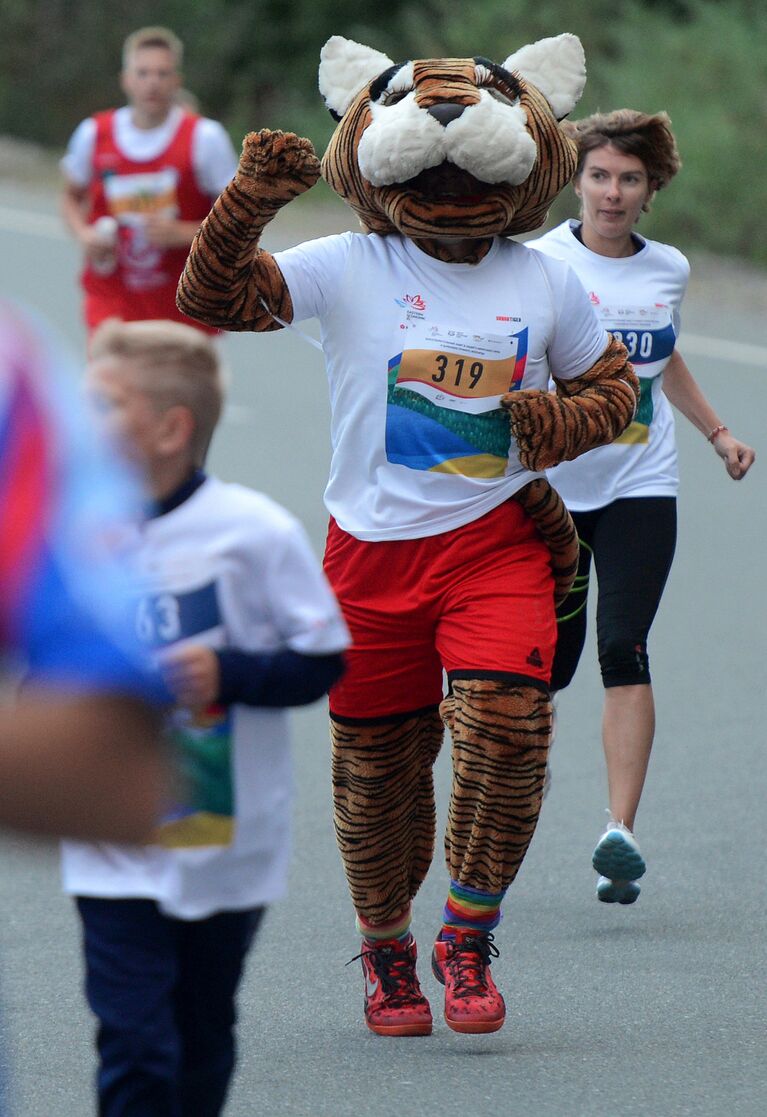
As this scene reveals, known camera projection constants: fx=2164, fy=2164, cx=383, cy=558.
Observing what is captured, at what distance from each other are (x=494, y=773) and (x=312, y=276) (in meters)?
1.09

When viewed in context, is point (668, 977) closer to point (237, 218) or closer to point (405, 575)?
point (405, 575)

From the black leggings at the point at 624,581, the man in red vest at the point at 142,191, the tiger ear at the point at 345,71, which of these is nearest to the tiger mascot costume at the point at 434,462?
the tiger ear at the point at 345,71

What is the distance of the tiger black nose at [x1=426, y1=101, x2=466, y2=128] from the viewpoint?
453 centimetres

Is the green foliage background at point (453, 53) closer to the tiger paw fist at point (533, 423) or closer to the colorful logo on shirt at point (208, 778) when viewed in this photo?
the tiger paw fist at point (533, 423)

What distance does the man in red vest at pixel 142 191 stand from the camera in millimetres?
10141

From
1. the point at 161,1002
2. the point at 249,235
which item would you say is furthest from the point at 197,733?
the point at 249,235

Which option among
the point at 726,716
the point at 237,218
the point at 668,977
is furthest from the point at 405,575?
the point at 726,716

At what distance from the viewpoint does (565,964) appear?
16.5 feet

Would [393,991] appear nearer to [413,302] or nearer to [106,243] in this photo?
[413,302]

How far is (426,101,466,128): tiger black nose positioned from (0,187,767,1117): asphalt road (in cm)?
186

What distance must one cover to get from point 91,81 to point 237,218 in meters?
29.2

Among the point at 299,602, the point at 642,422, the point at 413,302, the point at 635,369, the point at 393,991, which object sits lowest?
the point at 393,991

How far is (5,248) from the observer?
19.0 meters

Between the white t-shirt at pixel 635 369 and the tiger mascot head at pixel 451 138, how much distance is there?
0.87 meters
